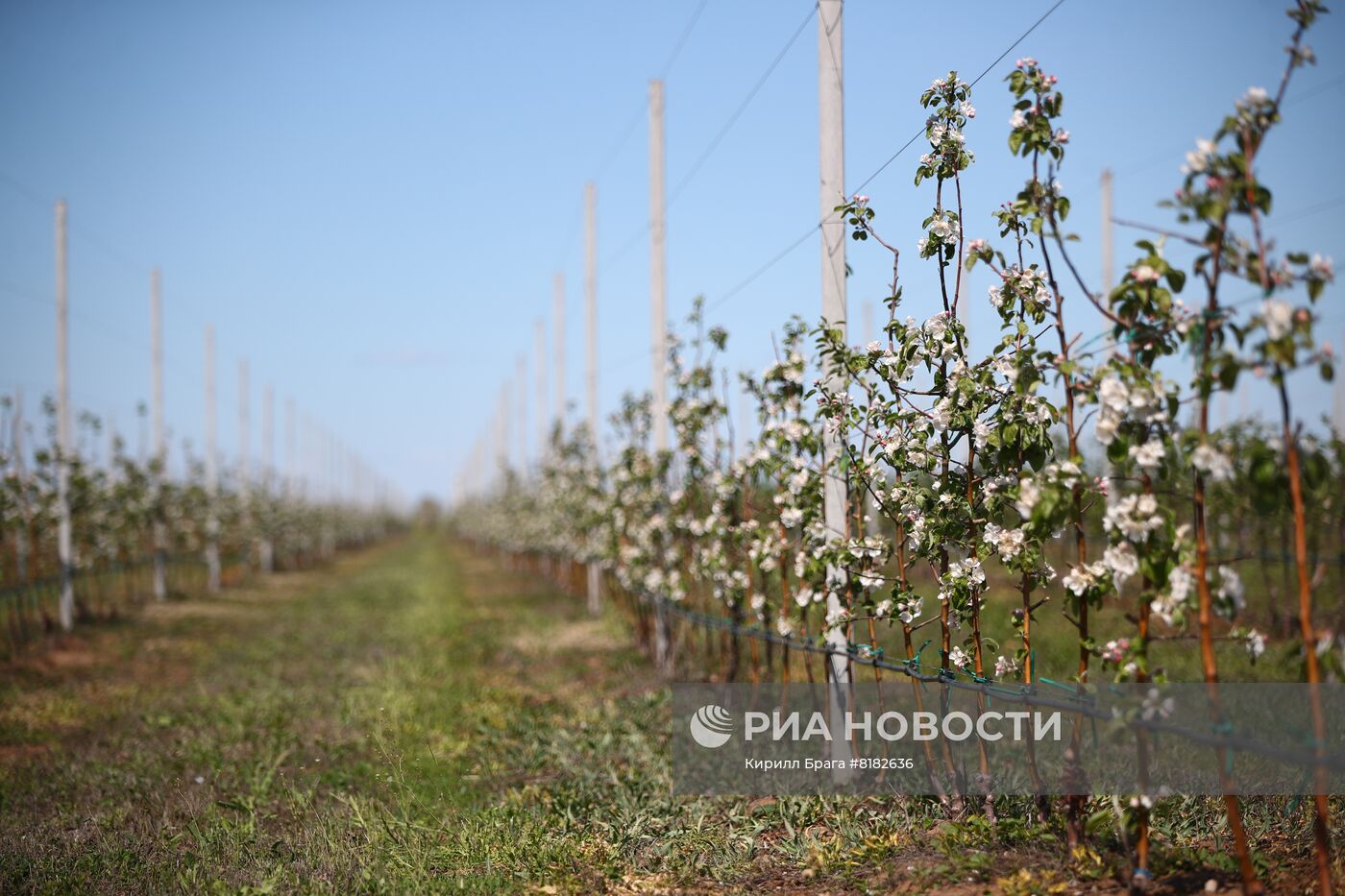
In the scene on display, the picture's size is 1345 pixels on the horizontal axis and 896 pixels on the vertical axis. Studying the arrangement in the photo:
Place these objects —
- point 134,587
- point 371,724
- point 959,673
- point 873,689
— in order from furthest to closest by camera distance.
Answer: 1. point 134,587
2. point 371,724
3. point 873,689
4. point 959,673

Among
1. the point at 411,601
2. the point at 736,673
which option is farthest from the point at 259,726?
the point at 411,601

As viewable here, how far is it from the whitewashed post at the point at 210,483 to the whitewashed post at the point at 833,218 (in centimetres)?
2116

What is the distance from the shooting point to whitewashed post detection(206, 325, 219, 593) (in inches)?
917

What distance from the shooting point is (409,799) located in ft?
18.0

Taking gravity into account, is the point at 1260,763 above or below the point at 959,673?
below

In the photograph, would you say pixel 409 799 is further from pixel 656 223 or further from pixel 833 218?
pixel 656 223

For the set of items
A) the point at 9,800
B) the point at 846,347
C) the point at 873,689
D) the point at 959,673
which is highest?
the point at 846,347

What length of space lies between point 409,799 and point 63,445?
1186 centimetres

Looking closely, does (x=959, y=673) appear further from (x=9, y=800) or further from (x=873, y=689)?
(x=9, y=800)

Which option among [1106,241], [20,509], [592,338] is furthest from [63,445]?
[1106,241]

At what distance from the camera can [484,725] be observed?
755 centimetres

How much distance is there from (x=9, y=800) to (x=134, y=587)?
17.9m

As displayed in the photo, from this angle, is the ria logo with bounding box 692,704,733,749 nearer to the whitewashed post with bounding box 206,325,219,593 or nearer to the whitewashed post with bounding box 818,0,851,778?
the whitewashed post with bounding box 818,0,851,778

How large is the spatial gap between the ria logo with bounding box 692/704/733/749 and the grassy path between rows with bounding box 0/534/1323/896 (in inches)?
11.5
